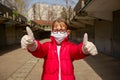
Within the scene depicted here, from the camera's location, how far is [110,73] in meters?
8.71

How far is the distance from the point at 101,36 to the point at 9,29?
577 inches

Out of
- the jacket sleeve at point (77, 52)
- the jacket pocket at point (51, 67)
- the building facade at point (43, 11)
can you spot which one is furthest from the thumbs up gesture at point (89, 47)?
the building facade at point (43, 11)

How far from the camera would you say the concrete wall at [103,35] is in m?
15.1

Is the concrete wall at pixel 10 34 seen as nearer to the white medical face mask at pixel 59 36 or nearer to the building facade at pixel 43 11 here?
the white medical face mask at pixel 59 36

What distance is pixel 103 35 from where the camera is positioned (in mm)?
16562

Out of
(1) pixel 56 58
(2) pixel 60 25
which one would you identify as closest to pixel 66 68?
(1) pixel 56 58

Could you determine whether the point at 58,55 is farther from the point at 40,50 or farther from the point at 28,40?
the point at 28,40

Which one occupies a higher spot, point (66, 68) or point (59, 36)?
point (59, 36)

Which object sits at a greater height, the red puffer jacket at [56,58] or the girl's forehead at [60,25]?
the girl's forehead at [60,25]

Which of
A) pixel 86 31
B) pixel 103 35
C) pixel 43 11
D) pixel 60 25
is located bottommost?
pixel 86 31

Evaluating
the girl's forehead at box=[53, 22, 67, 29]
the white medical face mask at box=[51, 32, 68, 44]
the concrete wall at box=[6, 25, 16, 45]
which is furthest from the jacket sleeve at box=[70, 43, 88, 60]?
the concrete wall at box=[6, 25, 16, 45]

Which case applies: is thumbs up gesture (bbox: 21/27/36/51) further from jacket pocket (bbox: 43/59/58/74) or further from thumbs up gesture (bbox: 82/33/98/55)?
thumbs up gesture (bbox: 82/33/98/55)

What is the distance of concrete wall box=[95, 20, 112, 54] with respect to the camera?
15.1 meters

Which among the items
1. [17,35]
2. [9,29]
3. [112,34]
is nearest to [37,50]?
[112,34]
